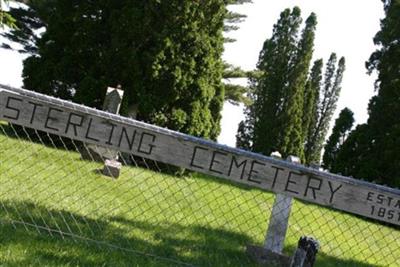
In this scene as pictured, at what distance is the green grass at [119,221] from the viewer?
4.30m

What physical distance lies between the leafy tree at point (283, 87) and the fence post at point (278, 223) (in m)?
25.4

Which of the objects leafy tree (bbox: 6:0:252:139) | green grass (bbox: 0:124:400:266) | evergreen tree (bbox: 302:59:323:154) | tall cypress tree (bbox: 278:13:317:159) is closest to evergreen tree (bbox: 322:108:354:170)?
tall cypress tree (bbox: 278:13:317:159)

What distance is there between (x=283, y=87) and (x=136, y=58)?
2293 centimetres

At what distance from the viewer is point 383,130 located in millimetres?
18500

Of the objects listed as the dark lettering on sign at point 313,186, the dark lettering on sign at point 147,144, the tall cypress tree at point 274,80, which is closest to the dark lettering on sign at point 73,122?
the dark lettering on sign at point 147,144

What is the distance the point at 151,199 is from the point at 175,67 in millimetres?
5581

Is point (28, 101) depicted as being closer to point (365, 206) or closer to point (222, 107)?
point (365, 206)

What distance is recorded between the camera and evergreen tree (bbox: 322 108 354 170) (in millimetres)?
27548

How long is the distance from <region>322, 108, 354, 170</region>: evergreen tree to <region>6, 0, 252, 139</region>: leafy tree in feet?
48.5

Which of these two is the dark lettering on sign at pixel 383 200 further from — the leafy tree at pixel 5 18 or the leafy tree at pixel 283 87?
the leafy tree at pixel 283 87

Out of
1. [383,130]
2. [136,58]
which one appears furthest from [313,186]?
[383,130]

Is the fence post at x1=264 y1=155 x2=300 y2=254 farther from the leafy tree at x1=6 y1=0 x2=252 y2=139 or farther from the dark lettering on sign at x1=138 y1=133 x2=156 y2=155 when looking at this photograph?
the leafy tree at x1=6 y1=0 x2=252 y2=139

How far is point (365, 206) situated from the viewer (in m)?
4.37

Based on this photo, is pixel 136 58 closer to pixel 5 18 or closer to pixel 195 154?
pixel 5 18
